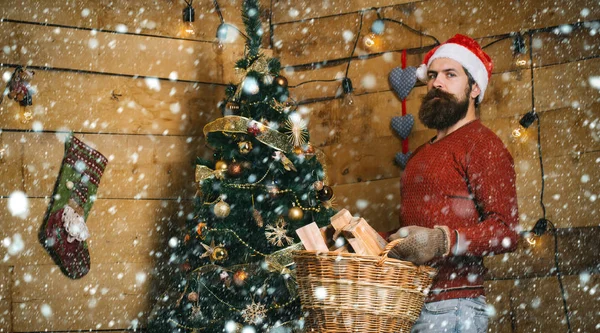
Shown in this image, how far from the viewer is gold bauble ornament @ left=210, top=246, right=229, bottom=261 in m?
3.96

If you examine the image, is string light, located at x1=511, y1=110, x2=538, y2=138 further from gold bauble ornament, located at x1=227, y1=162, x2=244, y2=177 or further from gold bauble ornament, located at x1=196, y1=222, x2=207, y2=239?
gold bauble ornament, located at x1=196, y1=222, x2=207, y2=239

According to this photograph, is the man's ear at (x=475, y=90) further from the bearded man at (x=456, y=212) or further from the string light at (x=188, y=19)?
the string light at (x=188, y=19)

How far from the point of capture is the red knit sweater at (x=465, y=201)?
9.12 ft

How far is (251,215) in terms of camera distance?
3996mm

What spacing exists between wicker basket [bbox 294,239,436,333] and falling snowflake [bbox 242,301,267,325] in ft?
4.21

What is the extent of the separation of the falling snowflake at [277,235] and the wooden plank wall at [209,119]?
2.90 ft

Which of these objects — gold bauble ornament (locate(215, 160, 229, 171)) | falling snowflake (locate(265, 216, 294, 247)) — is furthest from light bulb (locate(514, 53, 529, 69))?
gold bauble ornament (locate(215, 160, 229, 171))

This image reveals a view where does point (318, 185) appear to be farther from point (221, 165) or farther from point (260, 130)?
point (221, 165)

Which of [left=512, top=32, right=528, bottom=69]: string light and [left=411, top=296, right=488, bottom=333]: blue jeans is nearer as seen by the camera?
[left=411, top=296, right=488, bottom=333]: blue jeans

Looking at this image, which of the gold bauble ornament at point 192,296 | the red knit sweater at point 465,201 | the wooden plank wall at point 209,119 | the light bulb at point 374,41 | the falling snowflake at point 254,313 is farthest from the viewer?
the light bulb at point 374,41

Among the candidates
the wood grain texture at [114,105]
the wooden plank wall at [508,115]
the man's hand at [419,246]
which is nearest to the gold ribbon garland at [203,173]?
the wood grain texture at [114,105]

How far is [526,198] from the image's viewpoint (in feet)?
14.0

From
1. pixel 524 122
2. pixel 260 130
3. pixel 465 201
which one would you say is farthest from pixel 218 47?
pixel 465 201

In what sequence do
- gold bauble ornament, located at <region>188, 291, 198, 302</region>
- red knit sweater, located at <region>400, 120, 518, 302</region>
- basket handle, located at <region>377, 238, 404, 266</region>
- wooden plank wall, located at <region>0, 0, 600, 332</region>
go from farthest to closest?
wooden plank wall, located at <region>0, 0, 600, 332</region>
gold bauble ornament, located at <region>188, 291, 198, 302</region>
red knit sweater, located at <region>400, 120, 518, 302</region>
basket handle, located at <region>377, 238, 404, 266</region>
